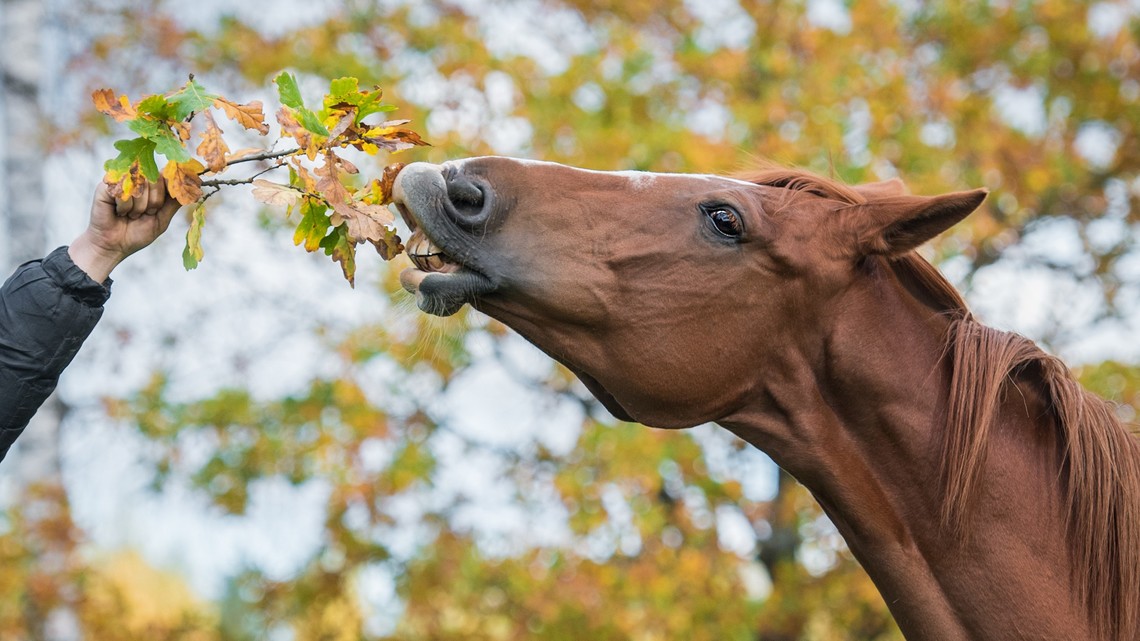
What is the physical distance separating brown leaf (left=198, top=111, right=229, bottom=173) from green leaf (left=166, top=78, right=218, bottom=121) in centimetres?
3

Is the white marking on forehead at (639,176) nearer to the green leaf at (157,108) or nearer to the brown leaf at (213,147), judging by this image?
the brown leaf at (213,147)

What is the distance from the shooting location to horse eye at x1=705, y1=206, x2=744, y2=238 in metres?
2.46

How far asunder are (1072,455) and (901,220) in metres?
0.65

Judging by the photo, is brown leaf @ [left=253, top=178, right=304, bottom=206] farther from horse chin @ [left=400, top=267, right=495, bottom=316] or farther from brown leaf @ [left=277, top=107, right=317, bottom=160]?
horse chin @ [left=400, top=267, right=495, bottom=316]

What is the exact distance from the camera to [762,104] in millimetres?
6840

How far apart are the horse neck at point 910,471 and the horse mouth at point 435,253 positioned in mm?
729

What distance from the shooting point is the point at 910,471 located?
2.44 metres

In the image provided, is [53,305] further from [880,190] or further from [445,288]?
[880,190]

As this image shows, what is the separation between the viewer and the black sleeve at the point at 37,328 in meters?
2.13

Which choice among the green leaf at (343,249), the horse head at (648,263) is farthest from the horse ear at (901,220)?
the green leaf at (343,249)

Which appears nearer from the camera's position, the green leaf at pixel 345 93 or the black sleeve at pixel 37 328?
the black sleeve at pixel 37 328

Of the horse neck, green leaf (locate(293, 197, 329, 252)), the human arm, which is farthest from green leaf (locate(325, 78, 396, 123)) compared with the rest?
the horse neck

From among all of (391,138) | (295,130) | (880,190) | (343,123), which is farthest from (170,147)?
(880,190)

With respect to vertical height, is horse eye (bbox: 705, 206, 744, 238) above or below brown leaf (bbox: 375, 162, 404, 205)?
above
